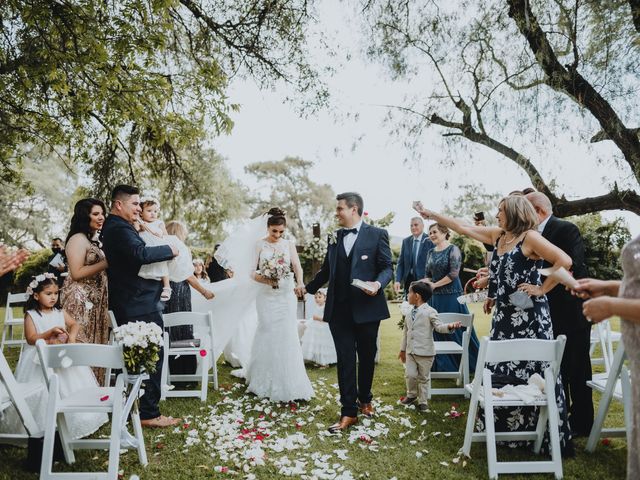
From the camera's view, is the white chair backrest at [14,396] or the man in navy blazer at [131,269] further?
the man in navy blazer at [131,269]

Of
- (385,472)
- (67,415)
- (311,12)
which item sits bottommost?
(385,472)

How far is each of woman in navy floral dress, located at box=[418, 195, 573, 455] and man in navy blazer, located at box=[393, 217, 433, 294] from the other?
3236 millimetres

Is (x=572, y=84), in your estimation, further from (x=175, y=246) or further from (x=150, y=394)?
(x=150, y=394)

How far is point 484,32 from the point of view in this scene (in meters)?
8.18

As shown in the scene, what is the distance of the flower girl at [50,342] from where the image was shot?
3951mm

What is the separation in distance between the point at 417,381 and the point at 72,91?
653 centimetres

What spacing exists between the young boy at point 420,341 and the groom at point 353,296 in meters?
0.60

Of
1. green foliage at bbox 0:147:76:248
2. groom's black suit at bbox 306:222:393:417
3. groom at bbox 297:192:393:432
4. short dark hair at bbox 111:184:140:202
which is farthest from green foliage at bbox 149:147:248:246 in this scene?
green foliage at bbox 0:147:76:248

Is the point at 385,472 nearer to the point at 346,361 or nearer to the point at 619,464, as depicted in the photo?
the point at 346,361

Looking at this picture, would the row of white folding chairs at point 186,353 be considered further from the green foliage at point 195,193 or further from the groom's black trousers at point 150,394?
the green foliage at point 195,193

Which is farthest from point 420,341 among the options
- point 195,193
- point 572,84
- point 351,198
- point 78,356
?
point 195,193

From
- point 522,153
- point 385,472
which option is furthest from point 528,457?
point 522,153

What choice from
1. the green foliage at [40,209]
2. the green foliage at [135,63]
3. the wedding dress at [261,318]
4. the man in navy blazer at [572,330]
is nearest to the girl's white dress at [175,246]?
the wedding dress at [261,318]

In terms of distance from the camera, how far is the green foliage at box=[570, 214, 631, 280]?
47.3 ft
